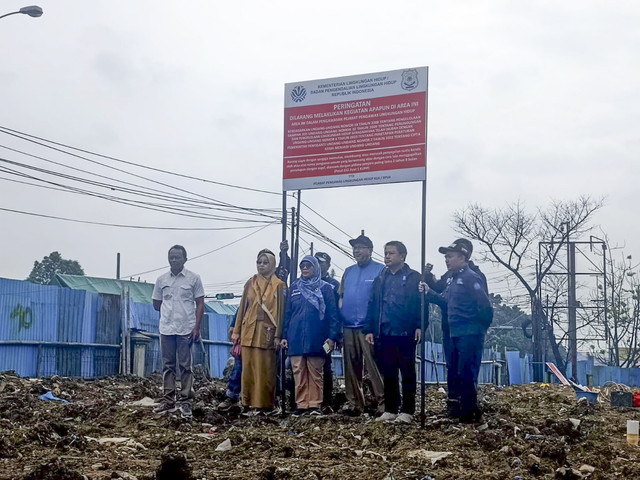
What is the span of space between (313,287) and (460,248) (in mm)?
1654

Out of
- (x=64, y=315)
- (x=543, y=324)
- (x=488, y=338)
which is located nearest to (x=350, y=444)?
(x=64, y=315)

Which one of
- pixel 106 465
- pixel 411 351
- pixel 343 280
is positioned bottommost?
pixel 106 465

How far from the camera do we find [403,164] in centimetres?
849

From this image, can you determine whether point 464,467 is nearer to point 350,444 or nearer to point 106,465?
point 350,444

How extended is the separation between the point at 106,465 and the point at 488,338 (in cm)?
5406

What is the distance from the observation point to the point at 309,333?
9047 mm

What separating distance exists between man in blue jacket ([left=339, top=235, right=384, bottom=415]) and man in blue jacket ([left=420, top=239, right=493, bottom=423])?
2.86ft

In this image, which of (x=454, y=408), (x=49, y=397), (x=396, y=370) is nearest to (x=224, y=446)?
(x=396, y=370)

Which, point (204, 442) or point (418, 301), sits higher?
point (418, 301)

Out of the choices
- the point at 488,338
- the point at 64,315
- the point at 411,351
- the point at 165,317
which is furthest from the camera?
the point at 488,338

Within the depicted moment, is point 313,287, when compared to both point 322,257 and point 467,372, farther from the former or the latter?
point 467,372

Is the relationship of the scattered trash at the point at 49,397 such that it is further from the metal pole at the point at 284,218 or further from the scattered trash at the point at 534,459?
the scattered trash at the point at 534,459

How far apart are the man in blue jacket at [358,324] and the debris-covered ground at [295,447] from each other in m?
0.63

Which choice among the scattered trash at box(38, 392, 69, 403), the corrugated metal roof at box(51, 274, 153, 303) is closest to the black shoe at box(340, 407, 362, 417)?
the scattered trash at box(38, 392, 69, 403)
